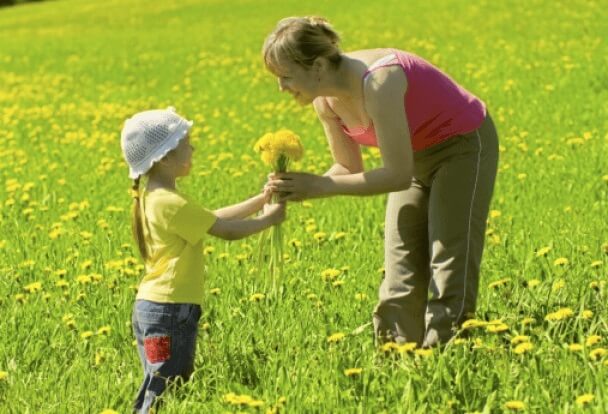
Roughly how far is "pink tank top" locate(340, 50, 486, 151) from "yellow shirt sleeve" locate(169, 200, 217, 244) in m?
0.67

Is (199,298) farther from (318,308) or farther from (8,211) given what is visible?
(8,211)

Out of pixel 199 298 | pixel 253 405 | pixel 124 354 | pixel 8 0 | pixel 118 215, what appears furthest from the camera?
pixel 8 0

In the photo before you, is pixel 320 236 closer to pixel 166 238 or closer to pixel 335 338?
pixel 335 338

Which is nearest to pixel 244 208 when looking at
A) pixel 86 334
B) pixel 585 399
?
pixel 86 334

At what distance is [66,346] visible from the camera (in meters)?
4.24

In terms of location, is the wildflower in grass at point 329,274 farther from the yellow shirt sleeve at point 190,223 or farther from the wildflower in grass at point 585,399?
the wildflower in grass at point 585,399

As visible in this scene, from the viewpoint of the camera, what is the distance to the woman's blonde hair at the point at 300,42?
3422 mm

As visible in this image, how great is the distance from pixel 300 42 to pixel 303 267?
1.82m

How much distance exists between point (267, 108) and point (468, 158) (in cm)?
687

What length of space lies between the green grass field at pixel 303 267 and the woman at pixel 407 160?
0.20m

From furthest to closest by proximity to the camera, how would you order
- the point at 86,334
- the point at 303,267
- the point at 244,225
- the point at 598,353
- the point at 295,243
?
1. the point at 295,243
2. the point at 303,267
3. the point at 86,334
4. the point at 244,225
5. the point at 598,353

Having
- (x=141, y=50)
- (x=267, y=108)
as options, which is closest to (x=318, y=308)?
(x=267, y=108)

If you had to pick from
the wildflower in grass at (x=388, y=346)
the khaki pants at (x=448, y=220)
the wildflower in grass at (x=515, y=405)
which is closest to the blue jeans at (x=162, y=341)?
the wildflower in grass at (x=388, y=346)

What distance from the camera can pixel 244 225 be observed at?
139 inches
